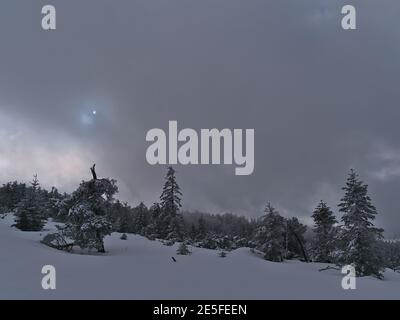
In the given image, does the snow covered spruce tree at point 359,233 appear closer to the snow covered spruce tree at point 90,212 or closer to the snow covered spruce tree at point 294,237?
the snow covered spruce tree at point 294,237

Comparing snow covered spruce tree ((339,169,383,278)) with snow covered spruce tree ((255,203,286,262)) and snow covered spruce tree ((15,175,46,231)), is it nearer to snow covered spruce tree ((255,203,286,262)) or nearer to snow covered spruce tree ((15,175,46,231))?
snow covered spruce tree ((255,203,286,262))

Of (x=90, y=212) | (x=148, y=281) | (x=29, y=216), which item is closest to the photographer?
(x=148, y=281)

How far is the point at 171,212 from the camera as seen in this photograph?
46.4 metres

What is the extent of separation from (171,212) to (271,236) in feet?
59.3

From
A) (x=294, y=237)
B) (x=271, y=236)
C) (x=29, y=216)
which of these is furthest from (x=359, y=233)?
(x=29, y=216)

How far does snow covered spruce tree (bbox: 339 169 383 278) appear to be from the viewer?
24.7 meters

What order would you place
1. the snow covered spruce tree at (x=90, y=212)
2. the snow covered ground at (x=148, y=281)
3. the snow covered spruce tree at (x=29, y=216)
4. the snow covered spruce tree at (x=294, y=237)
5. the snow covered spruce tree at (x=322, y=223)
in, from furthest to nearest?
the snow covered spruce tree at (x=322, y=223), the snow covered spruce tree at (x=294, y=237), the snow covered spruce tree at (x=29, y=216), the snow covered spruce tree at (x=90, y=212), the snow covered ground at (x=148, y=281)

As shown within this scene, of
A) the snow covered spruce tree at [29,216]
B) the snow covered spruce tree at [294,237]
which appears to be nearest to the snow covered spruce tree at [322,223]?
the snow covered spruce tree at [294,237]

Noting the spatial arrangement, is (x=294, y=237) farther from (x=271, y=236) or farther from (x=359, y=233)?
(x=359, y=233)

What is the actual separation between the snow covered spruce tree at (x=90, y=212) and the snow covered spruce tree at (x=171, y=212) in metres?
21.1

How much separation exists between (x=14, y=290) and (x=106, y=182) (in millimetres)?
13743

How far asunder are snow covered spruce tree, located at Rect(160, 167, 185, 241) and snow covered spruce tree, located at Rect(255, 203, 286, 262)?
45.2 ft

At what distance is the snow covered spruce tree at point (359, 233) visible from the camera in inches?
974

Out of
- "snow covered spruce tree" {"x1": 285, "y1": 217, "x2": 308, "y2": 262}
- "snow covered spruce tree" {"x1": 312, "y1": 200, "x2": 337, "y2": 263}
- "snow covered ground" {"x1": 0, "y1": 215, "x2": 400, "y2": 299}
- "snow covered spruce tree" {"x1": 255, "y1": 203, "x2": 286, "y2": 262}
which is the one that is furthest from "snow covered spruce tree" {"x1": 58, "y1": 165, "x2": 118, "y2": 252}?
"snow covered spruce tree" {"x1": 312, "y1": 200, "x2": 337, "y2": 263}
